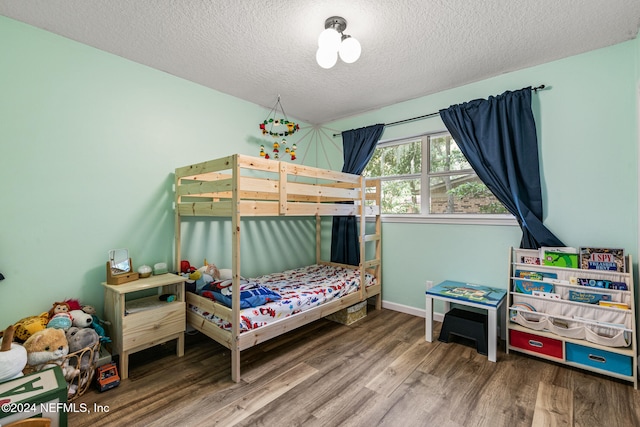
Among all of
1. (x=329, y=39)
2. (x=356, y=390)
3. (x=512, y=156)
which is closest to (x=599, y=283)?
(x=512, y=156)

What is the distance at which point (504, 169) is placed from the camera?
102 inches

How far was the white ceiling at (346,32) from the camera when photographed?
1822 mm

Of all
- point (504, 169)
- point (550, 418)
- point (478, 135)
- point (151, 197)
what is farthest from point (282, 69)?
point (550, 418)

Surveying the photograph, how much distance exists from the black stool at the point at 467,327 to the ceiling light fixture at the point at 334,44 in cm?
233

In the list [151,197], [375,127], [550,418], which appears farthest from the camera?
[375,127]

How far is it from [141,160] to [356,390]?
8.28 ft

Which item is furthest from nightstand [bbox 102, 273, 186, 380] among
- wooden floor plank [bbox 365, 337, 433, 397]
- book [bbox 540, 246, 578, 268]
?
book [bbox 540, 246, 578, 268]

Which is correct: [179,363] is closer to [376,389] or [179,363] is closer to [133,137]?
[376,389]

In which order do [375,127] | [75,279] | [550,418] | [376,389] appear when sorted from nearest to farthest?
[550,418], [376,389], [75,279], [375,127]

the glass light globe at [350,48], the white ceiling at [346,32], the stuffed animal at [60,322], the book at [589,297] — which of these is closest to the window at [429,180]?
the white ceiling at [346,32]

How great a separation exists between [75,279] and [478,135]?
3.64 meters

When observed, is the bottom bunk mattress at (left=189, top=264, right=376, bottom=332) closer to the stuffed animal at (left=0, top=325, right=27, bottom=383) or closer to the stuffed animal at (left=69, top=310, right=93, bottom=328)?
the stuffed animal at (left=69, top=310, right=93, bottom=328)

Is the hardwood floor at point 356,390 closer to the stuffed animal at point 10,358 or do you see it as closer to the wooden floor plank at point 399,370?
the wooden floor plank at point 399,370

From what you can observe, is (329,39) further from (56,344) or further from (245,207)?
(56,344)
